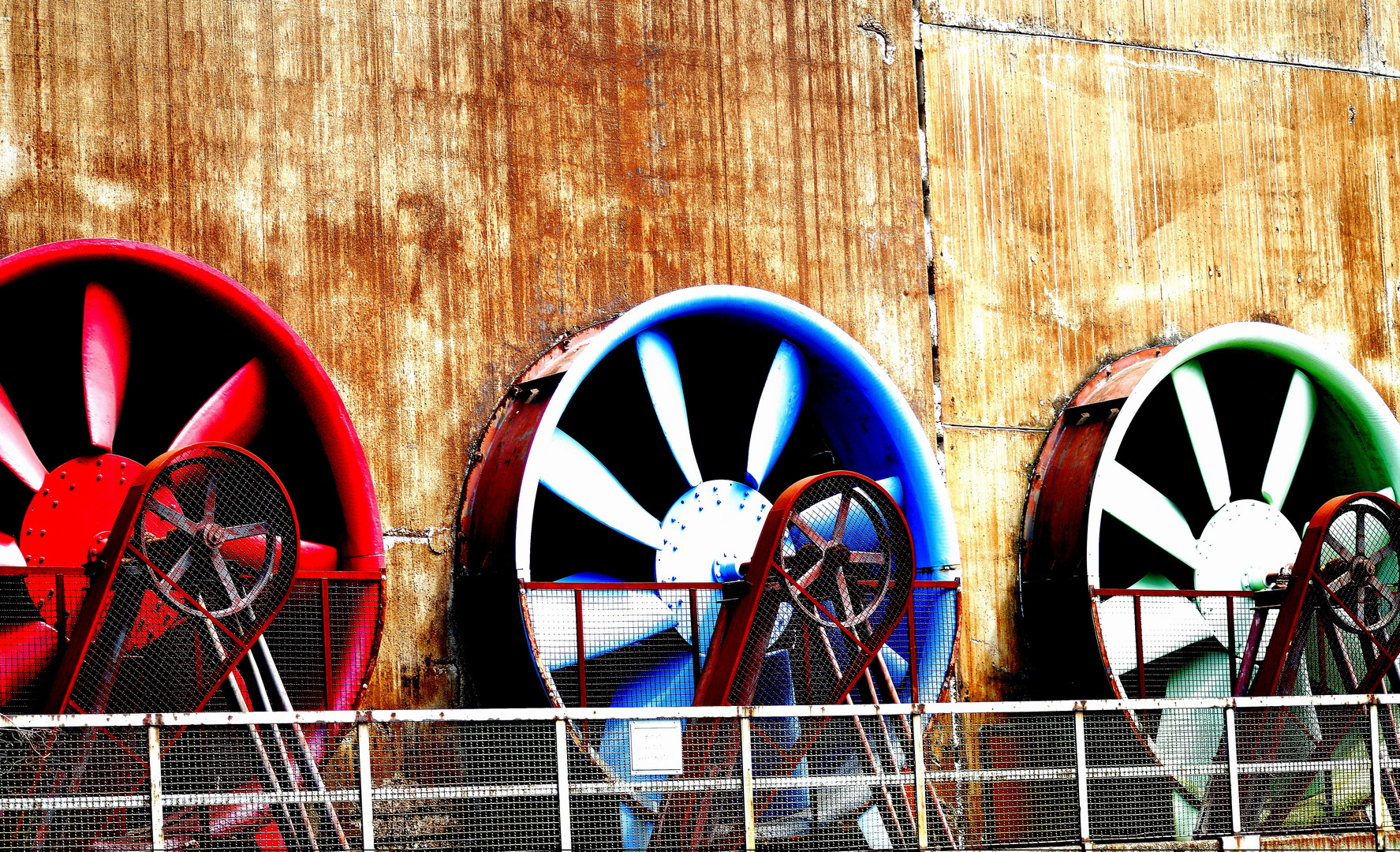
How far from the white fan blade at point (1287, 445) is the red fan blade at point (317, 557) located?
23.4 ft

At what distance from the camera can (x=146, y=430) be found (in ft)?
35.6

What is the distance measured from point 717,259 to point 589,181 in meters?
1.11

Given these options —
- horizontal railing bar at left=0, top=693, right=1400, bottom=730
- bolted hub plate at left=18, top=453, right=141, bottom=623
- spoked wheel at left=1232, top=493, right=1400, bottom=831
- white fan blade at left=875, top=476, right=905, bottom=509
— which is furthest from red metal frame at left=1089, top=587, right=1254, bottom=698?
bolted hub plate at left=18, top=453, right=141, bottom=623

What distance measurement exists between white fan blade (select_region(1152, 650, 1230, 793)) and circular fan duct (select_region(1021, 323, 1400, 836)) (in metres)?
0.02

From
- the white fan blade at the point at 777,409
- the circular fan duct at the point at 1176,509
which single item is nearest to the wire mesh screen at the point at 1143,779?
the circular fan duct at the point at 1176,509

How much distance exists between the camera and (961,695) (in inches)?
492

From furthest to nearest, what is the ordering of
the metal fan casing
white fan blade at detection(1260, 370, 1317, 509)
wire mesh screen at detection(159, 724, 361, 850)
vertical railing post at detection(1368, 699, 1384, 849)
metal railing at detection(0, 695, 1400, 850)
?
white fan blade at detection(1260, 370, 1317, 509), the metal fan casing, vertical railing post at detection(1368, 699, 1384, 849), wire mesh screen at detection(159, 724, 361, 850), metal railing at detection(0, 695, 1400, 850)

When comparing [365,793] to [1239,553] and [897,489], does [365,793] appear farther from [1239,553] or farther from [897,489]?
[1239,553]

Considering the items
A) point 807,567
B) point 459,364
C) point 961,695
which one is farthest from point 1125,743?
point 459,364

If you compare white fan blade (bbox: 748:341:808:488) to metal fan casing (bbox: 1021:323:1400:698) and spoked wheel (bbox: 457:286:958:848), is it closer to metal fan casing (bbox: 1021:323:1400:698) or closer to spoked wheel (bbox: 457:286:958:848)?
spoked wheel (bbox: 457:286:958:848)

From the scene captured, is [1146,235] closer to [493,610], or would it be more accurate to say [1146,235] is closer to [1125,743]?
[1125,743]

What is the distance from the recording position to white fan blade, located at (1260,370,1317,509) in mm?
12953

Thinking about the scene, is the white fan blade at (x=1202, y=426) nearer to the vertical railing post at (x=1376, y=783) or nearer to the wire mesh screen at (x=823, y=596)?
the vertical railing post at (x=1376, y=783)

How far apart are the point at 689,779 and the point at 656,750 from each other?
29cm
